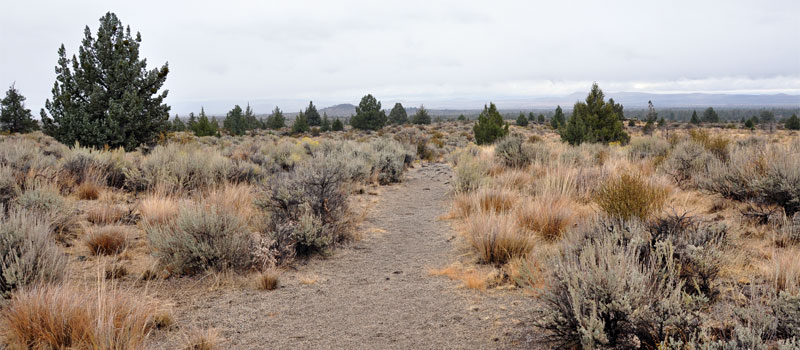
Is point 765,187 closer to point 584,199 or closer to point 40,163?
point 584,199

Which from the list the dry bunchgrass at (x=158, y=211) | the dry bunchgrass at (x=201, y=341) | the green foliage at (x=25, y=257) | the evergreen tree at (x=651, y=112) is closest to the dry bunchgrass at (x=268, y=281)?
the dry bunchgrass at (x=201, y=341)

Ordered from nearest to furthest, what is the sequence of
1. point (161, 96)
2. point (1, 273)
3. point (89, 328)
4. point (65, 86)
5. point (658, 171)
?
1. point (89, 328)
2. point (1, 273)
3. point (658, 171)
4. point (65, 86)
5. point (161, 96)

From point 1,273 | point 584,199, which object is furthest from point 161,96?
point 584,199

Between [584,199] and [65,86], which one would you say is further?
[65,86]

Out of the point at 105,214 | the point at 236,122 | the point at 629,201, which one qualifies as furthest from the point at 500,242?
the point at 236,122

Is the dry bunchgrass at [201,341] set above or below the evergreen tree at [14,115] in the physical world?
below

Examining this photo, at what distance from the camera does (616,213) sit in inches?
198

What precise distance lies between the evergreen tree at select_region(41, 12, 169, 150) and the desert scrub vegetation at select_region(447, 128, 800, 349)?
35.9 feet

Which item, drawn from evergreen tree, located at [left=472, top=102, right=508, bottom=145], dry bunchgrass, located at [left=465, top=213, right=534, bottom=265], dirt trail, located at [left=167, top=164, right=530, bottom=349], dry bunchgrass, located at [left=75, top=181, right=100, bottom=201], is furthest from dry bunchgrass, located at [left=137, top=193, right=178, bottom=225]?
evergreen tree, located at [left=472, top=102, right=508, bottom=145]

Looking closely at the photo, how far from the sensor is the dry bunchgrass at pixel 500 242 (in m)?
5.06

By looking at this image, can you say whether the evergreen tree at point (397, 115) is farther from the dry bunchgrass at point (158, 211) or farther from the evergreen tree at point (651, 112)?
the dry bunchgrass at point (158, 211)

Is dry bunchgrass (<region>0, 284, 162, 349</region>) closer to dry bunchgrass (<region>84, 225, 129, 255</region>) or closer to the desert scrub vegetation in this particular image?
dry bunchgrass (<region>84, 225, 129, 255</region>)

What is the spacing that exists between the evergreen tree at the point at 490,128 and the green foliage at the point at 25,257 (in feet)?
66.1

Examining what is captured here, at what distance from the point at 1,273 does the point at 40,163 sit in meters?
6.51
